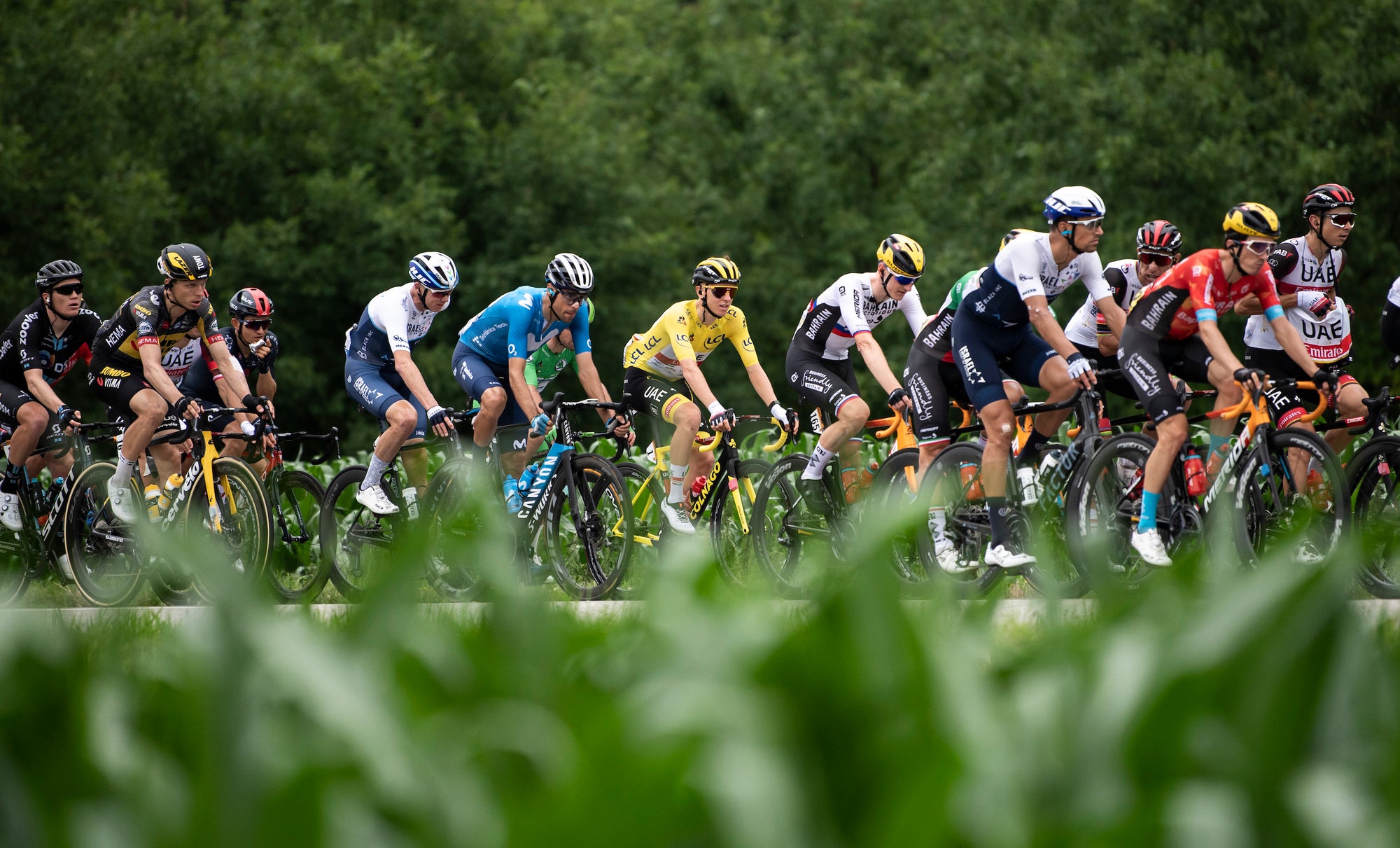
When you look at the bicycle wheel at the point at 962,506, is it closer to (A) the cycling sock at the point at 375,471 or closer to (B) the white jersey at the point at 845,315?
(B) the white jersey at the point at 845,315

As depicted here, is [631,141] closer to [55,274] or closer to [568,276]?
[55,274]

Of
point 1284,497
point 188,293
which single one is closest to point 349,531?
point 188,293

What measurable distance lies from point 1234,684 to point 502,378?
30.3ft

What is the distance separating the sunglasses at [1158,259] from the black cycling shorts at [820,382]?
207cm

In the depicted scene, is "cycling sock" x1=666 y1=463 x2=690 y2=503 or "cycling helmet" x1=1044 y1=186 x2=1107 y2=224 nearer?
"cycling helmet" x1=1044 y1=186 x2=1107 y2=224

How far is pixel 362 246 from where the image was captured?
3042cm

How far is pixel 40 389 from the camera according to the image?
1052 cm

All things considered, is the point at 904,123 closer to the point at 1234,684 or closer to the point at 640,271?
the point at 640,271

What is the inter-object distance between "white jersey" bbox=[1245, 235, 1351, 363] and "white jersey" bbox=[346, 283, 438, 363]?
17.7ft

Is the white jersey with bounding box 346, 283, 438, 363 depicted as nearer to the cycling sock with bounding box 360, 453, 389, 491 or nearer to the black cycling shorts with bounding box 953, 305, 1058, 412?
the cycling sock with bounding box 360, 453, 389, 491

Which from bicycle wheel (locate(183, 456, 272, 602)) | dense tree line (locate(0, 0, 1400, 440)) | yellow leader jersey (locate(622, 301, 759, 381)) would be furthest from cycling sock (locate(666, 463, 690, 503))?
dense tree line (locate(0, 0, 1400, 440))

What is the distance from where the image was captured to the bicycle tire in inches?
295

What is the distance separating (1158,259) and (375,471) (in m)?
5.34

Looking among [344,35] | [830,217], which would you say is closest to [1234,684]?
[830,217]
